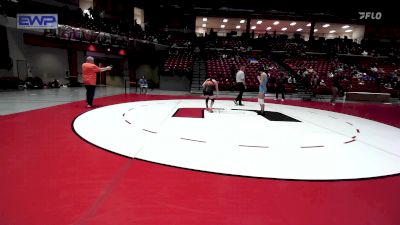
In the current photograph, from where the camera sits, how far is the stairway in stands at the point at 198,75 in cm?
1666

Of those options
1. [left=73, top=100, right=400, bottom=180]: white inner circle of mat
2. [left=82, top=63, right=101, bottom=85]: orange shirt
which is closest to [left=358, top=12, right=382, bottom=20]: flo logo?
[left=73, top=100, right=400, bottom=180]: white inner circle of mat

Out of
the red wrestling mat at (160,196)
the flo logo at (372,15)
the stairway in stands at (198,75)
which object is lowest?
the red wrestling mat at (160,196)

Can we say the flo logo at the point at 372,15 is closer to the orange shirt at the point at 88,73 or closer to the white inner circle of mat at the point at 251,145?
Result: the white inner circle of mat at the point at 251,145

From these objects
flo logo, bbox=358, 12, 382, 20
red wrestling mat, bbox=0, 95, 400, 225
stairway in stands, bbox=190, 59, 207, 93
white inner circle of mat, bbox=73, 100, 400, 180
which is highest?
flo logo, bbox=358, 12, 382, 20

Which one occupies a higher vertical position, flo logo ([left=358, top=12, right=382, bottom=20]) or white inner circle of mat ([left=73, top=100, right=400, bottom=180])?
flo logo ([left=358, top=12, right=382, bottom=20])

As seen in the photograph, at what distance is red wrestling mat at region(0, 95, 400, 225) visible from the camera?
2004 millimetres

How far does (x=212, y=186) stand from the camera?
259cm

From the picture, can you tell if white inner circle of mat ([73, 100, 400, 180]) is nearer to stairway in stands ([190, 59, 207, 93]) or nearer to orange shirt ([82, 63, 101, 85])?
orange shirt ([82, 63, 101, 85])

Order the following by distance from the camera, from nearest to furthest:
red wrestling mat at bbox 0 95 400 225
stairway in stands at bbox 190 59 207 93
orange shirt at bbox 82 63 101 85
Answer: red wrestling mat at bbox 0 95 400 225, orange shirt at bbox 82 63 101 85, stairway in stands at bbox 190 59 207 93

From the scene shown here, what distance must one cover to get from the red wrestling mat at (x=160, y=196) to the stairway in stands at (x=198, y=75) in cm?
1337

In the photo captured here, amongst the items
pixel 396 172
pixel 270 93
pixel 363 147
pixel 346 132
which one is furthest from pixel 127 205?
pixel 270 93

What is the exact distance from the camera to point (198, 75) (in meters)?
18.3

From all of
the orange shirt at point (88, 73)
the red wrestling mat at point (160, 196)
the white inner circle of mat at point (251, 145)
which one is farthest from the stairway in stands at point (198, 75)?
the red wrestling mat at point (160, 196)

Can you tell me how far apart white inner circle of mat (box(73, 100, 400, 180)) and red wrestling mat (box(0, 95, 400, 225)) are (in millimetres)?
277
